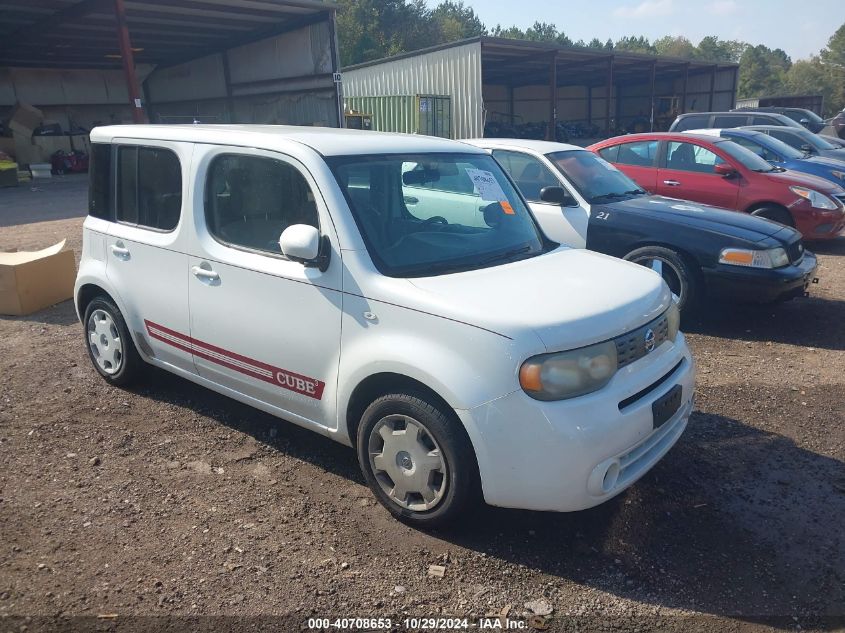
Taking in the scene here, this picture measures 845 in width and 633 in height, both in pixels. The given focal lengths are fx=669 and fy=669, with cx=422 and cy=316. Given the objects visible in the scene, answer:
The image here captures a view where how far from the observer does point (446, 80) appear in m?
23.7

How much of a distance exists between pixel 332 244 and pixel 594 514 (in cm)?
191

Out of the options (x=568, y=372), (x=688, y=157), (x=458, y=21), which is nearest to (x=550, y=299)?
(x=568, y=372)

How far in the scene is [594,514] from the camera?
3426 millimetres

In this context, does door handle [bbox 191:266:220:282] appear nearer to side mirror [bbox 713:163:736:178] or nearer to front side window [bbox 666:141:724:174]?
front side window [bbox 666:141:724:174]

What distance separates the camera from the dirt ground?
9.14 ft

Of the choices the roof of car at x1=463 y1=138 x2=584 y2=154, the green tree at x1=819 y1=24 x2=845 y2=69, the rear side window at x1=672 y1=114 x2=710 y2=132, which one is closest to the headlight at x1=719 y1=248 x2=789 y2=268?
the roof of car at x1=463 y1=138 x2=584 y2=154

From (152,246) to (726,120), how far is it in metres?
15.9

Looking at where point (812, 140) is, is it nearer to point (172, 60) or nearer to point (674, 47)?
point (172, 60)

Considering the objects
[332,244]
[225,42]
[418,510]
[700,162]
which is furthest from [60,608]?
[225,42]

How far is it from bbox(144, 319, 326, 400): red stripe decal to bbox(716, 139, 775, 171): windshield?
769 centimetres

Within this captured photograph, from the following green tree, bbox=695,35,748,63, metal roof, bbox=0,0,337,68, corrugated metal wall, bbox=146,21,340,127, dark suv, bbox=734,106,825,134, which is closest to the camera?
metal roof, bbox=0,0,337,68

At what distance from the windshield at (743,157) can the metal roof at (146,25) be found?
1329 cm

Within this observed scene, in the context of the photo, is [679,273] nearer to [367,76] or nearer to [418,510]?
[418,510]

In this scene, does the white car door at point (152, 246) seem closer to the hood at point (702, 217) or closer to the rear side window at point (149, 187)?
the rear side window at point (149, 187)
